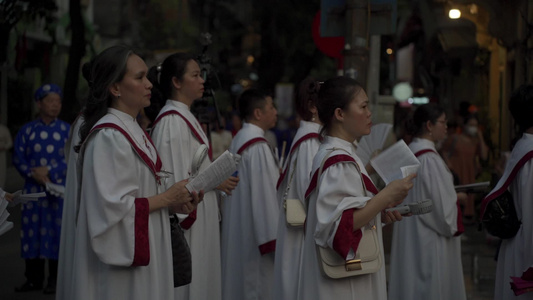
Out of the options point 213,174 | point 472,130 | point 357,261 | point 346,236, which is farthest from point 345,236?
point 472,130

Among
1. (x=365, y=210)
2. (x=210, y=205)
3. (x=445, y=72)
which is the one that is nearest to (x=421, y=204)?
(x=365, y=210)

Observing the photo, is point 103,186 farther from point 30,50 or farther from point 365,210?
point 30,50

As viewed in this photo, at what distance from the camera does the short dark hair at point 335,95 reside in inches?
187

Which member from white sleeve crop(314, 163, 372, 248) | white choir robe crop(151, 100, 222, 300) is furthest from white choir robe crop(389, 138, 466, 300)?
white sleeve crop(314, 163, 372, 248)

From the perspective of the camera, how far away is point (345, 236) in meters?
4.39

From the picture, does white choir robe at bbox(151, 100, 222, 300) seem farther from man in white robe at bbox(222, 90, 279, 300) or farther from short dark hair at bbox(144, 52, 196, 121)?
man in white robe at bbox(222, 90, 279, 300)

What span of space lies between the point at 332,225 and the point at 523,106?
2062 millimetres

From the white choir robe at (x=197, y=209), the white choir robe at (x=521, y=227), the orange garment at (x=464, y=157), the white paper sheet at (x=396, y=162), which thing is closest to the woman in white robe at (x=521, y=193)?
the white choir robe at (x=521, y=227)

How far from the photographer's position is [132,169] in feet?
14.9

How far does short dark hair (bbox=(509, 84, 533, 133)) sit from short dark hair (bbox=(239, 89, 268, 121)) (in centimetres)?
283

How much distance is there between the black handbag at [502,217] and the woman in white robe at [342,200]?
4.23 feet

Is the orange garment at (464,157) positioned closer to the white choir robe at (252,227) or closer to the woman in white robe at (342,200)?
the white choir robe at (252,227)

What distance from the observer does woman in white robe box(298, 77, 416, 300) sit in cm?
443

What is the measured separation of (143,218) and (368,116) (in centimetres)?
131
